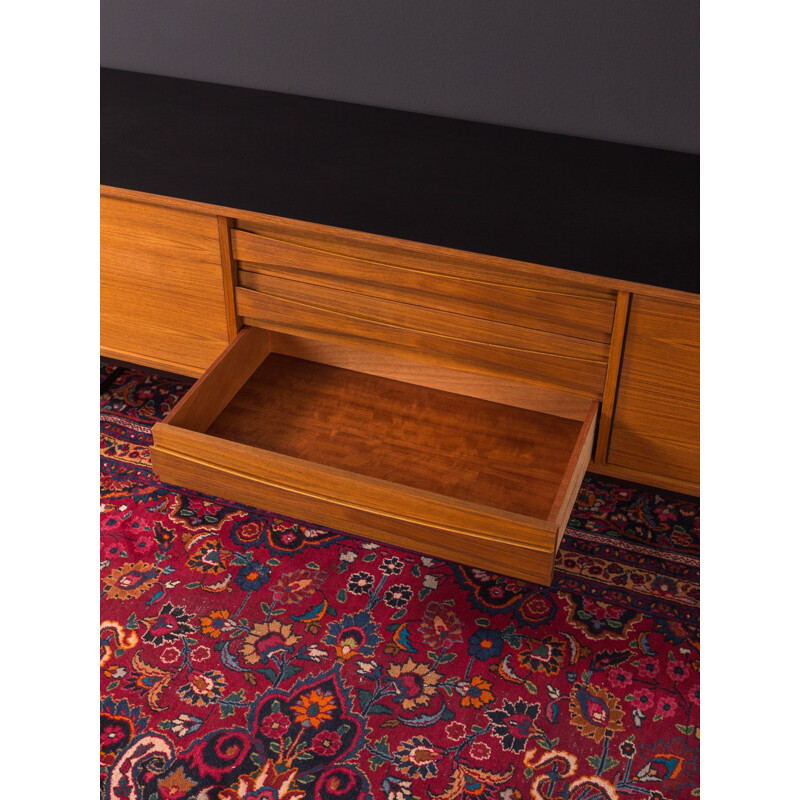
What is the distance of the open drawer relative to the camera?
4.39ft

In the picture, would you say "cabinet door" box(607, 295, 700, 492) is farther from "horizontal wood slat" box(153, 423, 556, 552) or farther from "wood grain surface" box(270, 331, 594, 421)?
"horizontal wood slat" box(153, 423, 556, 552)

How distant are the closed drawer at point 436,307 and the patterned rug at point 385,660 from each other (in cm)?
37

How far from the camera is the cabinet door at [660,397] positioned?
1.37 metres

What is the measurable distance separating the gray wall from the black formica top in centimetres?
4

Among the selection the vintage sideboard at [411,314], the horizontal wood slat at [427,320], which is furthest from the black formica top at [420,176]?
the horizontal wood slat at [427,320]

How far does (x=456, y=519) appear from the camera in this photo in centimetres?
132

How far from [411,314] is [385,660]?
22.4 inches

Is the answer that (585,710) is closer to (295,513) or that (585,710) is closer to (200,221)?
(295,513)

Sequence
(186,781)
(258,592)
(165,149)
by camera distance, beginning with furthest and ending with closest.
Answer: (165,149) < (258,592) < (186,781)

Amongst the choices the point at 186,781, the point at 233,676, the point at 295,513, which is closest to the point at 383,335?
the point at 295,513

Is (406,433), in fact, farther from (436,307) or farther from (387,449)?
(436,307)

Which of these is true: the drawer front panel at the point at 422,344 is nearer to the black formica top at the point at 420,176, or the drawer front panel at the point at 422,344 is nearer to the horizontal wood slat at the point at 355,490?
the black formica top at the point at 420,176

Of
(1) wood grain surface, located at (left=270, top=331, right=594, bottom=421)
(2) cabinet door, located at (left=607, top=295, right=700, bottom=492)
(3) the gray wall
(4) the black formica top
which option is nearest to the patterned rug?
(2) cabinet door, located at (left=607, top=295, right=700, bottom=492)

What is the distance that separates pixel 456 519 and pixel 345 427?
14.3 inches
